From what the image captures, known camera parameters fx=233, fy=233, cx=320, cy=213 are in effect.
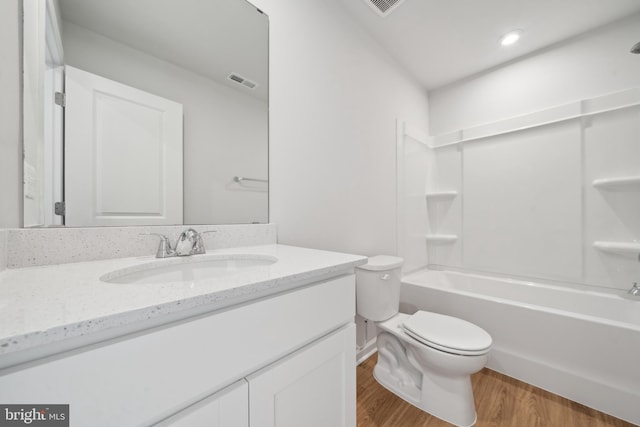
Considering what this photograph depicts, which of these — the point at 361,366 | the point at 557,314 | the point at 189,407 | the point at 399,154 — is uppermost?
the point at 399,154

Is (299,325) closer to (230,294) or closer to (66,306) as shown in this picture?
(230,294)

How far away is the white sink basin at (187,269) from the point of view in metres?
0.69

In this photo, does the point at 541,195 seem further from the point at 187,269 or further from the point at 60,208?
the point at 60,208

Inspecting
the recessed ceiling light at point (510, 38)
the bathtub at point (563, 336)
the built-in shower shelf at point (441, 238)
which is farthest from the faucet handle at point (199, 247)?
the recessed ceiling light at point (510, 38)

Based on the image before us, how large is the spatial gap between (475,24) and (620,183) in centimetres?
146

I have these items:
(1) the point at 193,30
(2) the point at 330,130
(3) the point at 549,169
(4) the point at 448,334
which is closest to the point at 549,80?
(3) the point at 549,169

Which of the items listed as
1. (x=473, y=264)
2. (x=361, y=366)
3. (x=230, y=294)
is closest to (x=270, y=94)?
(x=230, y=294)

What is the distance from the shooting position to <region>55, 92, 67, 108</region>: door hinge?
0.74 m

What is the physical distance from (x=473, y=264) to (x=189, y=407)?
8.06 feet

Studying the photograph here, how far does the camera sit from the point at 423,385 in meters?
1.28

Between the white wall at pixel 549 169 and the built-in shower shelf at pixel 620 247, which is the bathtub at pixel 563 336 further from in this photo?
the built-in shower shelf at pixel 620 247

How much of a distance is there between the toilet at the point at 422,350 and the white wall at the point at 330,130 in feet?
0.98

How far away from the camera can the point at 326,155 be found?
1466 mm

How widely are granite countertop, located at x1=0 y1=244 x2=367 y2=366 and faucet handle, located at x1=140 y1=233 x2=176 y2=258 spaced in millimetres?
113
